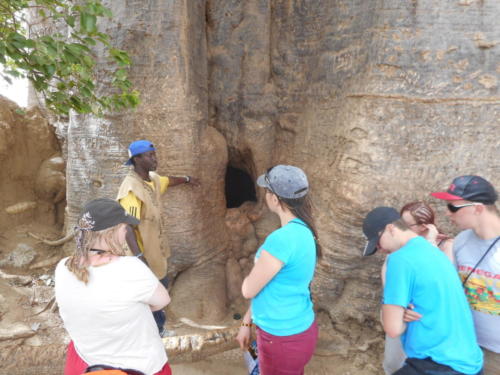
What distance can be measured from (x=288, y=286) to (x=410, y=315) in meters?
0.53

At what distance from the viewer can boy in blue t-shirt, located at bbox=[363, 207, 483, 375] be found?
140 centimetres

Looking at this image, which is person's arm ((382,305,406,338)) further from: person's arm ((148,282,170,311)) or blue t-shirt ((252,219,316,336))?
person's arm ((148,282,170,311))

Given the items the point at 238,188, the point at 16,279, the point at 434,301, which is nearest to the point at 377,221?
the point at 434,301

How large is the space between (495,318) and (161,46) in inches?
123

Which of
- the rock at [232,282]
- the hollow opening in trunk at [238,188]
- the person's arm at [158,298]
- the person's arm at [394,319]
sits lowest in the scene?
the rock at [232,282]

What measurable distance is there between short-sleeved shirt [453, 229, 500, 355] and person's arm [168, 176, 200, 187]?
7.47 ft

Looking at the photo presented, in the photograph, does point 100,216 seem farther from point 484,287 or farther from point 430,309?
point 484,287

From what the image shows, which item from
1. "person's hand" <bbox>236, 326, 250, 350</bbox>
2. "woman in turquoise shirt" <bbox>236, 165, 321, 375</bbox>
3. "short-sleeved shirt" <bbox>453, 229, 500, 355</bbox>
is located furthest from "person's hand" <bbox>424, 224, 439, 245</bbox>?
"person's hand" <bbox>236, 326, 250, 350</bbox>

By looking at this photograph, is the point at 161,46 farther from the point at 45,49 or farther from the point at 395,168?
the point at 395,168

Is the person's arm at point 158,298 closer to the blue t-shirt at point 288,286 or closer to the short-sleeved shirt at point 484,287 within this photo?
the blue t-shirt at point 288,286

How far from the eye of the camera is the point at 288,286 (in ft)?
5.29

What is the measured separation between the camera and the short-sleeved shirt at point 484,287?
1.54 metres

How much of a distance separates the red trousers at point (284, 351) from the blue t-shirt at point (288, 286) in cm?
3

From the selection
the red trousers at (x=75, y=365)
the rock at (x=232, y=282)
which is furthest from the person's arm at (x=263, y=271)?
the rock at (x=232, y=282)
